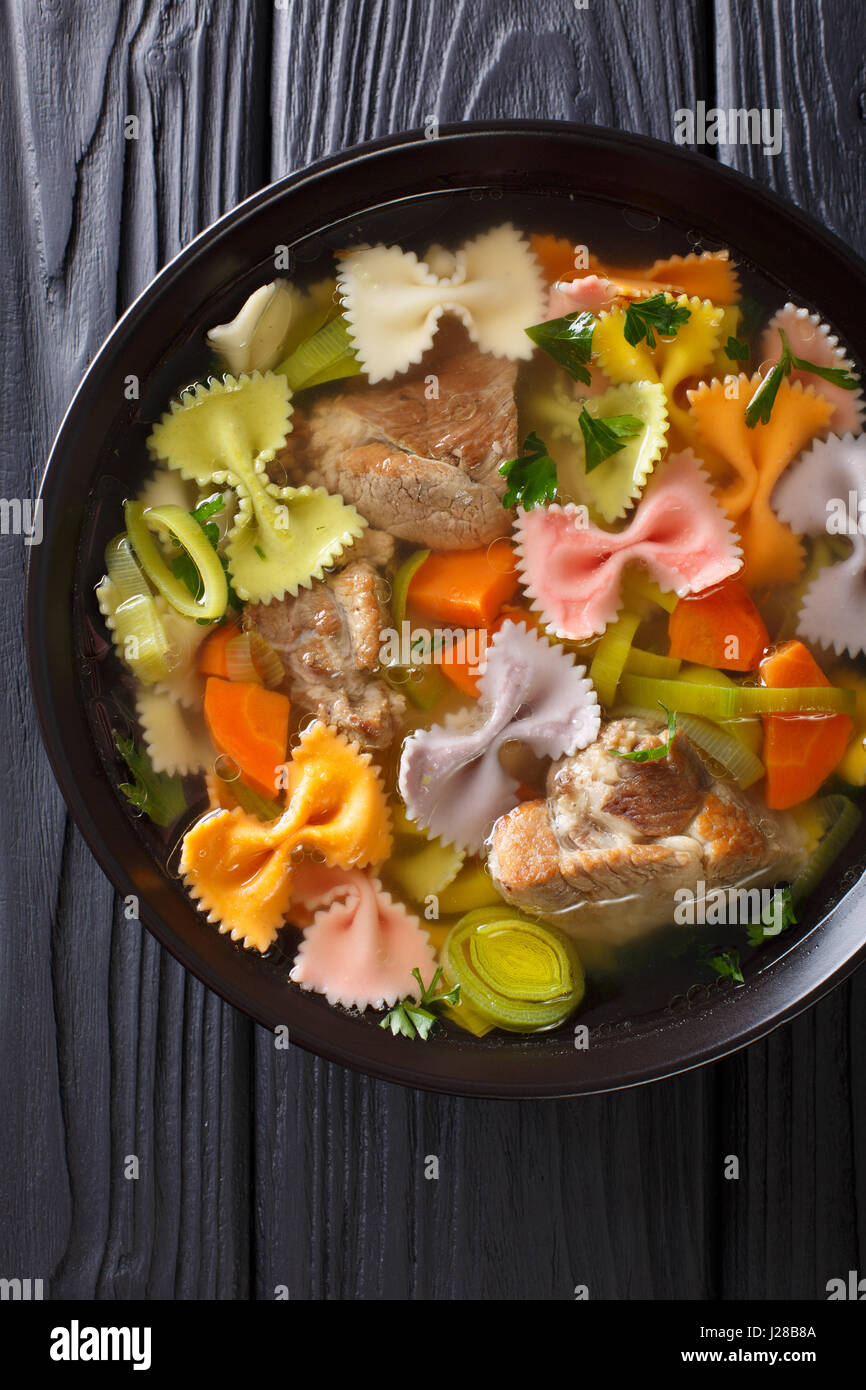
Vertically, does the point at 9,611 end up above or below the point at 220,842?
above

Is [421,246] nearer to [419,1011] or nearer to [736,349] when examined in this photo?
[736,349]

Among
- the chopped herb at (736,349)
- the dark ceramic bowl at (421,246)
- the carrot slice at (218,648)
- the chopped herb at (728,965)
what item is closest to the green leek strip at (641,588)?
the chopped herb at (736,349)

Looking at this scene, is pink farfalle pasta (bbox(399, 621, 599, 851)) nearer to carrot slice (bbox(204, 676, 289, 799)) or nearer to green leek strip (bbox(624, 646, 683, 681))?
green leek strip (bbox(624, 646, 683, 681))

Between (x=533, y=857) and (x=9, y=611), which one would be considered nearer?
(x=533, y=857)

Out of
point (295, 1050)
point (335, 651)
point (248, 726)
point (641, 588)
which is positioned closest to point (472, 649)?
point (335, 651)

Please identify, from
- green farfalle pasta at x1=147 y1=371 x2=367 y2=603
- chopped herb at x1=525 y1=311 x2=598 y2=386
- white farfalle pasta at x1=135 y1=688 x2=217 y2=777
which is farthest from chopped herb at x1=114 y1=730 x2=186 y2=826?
chopped herb at x1=525 y1=311 x2=598 y2=386
